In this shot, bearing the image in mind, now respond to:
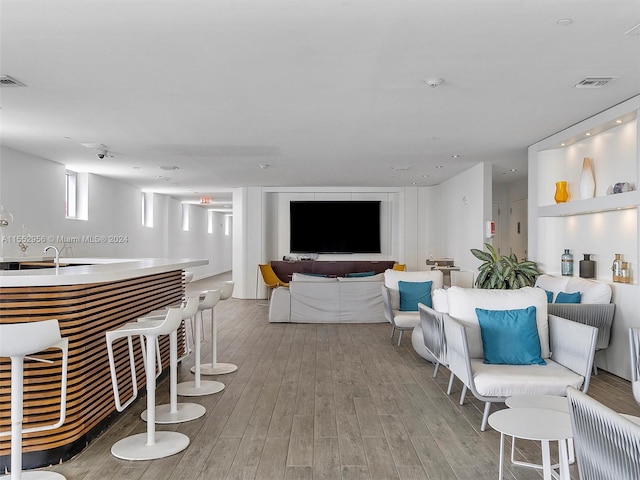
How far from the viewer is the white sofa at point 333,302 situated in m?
8.41

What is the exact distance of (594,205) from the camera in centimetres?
548

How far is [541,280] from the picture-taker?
6461 mm

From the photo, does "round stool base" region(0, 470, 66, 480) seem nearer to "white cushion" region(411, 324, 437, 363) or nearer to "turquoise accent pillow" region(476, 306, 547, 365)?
"turquoise accent pillow" region(476, 306, 547, 365)

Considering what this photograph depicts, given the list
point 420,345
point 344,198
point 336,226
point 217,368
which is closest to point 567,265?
point 420,345

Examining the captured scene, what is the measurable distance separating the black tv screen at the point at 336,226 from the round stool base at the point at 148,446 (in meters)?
9.06

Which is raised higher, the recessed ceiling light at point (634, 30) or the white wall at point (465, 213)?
the recessed ceiling light at point (634, 30)

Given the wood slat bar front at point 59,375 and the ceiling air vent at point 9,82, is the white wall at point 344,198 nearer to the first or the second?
the ceiling air vent at point 9,82

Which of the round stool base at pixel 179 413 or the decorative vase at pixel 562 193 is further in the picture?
the decorative vase at pixel 562 193

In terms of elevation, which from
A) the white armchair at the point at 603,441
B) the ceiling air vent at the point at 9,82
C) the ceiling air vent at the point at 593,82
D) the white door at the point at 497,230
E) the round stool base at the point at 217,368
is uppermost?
the ceiling air vent at the point at 593,82

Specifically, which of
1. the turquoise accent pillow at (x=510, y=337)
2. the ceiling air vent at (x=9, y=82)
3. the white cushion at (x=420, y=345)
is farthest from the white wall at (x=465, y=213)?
the ceiling air vent at (x=9, y=82)

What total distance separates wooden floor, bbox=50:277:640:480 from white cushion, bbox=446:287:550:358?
601 mm

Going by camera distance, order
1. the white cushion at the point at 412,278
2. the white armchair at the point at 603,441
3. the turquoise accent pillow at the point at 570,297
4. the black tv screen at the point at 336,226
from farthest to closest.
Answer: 1. the black tv screen at the point at 336,226
2. the white cushion at the point at 412,278
3. the turquoise accent pillow at the point at 570,297
4. the white armchair at the point at 603,441

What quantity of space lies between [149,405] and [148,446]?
0.26 meters

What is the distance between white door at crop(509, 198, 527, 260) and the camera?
10.8 metres
